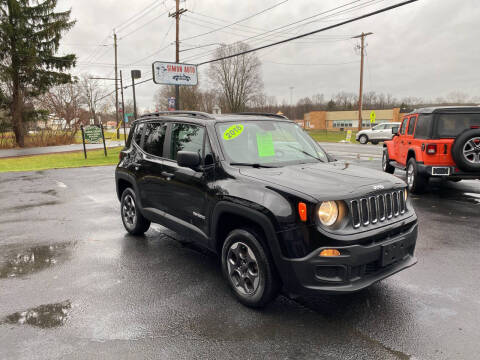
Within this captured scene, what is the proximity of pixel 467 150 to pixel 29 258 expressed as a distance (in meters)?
8.47

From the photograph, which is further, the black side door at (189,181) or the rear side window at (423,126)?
the rear side window at (423,126)

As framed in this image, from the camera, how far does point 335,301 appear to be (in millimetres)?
3543

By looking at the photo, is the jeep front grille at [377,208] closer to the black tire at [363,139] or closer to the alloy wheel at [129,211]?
the alloy wheel at [129,211]

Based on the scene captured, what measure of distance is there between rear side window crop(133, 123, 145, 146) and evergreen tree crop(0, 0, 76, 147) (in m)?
32.4

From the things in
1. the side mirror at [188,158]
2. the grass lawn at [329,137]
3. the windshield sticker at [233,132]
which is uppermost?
the windshield sticker at [233,132]

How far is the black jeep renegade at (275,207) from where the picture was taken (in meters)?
2.91

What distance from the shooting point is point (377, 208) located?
3184 mm

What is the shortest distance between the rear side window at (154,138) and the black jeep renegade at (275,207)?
3cm

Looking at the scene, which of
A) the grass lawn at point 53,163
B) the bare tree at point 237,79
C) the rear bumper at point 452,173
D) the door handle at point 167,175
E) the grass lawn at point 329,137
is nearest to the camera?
the door handle at point 167,175

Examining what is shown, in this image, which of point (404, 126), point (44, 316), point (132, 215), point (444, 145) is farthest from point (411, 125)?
point (44, 316)

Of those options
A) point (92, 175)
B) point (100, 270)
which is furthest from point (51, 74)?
point (100, 270)

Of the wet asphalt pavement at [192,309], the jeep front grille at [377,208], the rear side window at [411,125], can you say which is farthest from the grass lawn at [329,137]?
the jeep front grille at [377,208]

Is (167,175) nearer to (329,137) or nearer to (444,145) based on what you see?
(444,145)

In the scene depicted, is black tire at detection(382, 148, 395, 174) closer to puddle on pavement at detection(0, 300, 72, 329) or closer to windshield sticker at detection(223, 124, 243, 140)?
windshield sticker at detection(223, 124, 243, 140)
